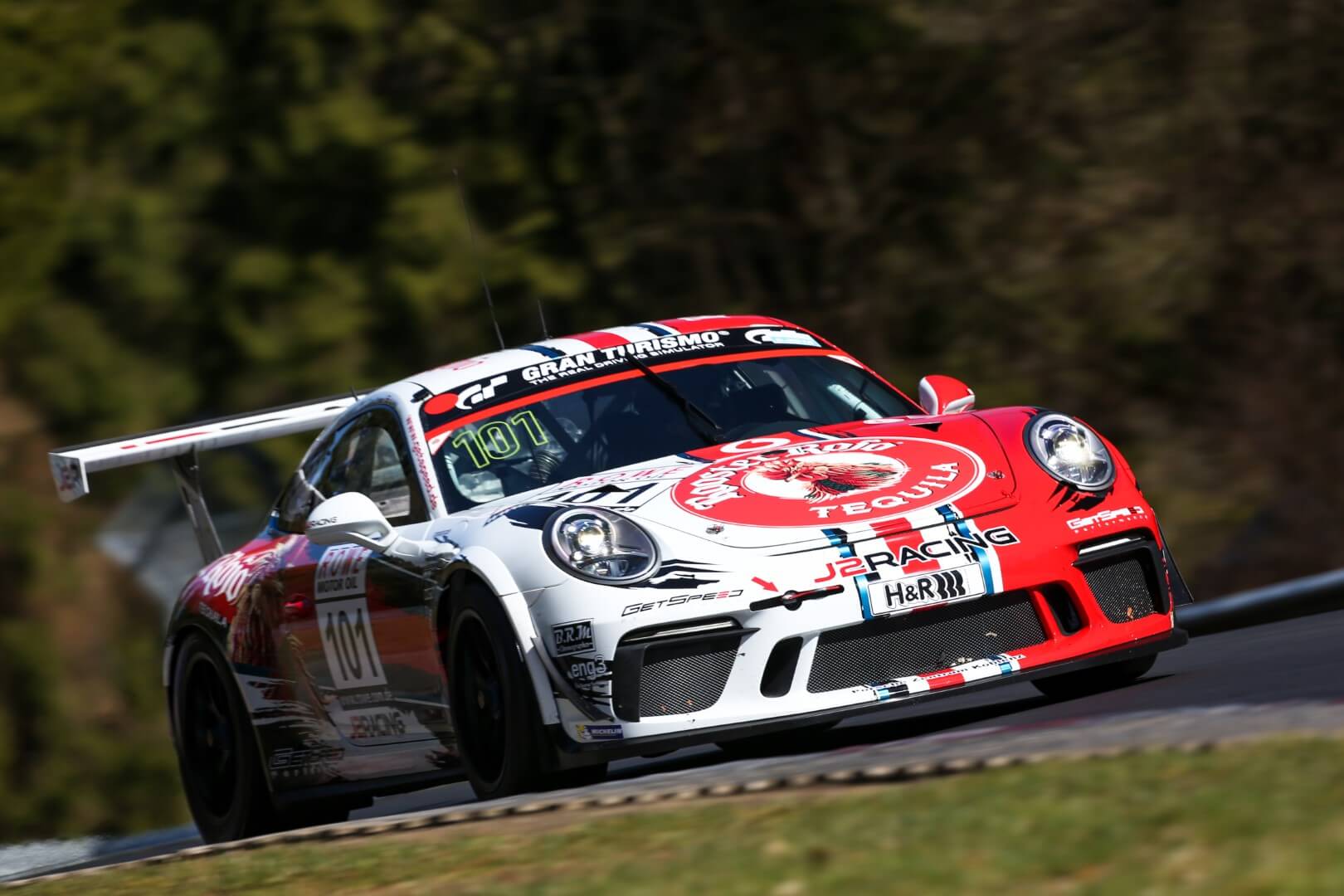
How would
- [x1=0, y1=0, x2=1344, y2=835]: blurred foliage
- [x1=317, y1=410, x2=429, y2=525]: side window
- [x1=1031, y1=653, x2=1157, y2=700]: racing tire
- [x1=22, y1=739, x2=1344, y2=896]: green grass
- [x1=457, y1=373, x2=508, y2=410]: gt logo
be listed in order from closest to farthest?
[x1=22, y1=739, x2=1344, y2=896]: green grass
[x1=1031, y1=653, x2=1157, y2=700]: racing tire
[x1=317, y1=410, x2=429, y2=525]: side window
[x1=457, y1=373, x2=508, y2=410]: gt logo
[x1=0, y1=0, x2=1344, y2=835]: blurred foliage

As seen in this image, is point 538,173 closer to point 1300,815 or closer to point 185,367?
point 185,367

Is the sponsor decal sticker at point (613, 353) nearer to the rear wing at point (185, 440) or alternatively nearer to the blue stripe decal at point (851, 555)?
the rear wing at point (185, 440)

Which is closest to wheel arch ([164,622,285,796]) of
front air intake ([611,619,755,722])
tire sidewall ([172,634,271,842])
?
tire sidewall ([172,634,271,842])

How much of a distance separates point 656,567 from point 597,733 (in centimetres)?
43

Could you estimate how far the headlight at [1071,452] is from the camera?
607 cm

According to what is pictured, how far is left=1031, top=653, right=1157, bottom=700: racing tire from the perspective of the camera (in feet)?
21.1

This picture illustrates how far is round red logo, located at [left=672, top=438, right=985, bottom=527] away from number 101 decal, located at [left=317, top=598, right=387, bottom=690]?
1213 mm

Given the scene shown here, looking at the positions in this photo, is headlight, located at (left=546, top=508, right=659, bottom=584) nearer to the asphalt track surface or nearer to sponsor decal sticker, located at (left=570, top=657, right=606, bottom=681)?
sponsor decal sticker, located at (left=570, top=657, right=606, bottom=681)

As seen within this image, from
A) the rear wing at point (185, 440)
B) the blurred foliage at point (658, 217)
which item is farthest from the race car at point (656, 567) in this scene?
the blurred foliage at point (658, 217)

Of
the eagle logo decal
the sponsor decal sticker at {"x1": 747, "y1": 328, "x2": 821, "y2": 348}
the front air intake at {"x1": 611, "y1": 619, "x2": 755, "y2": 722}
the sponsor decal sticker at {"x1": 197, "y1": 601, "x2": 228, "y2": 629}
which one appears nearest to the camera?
the front air intake at {"x1": 611, "y1": 619, "x2": 755, "y2": 722}

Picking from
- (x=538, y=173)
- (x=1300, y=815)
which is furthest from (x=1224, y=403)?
(x=1300, y=815)

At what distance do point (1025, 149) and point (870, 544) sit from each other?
8.61 m

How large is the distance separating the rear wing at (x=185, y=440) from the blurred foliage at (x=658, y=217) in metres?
5.81

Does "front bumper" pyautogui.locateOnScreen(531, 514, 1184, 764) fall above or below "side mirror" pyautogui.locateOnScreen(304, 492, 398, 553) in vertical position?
below
